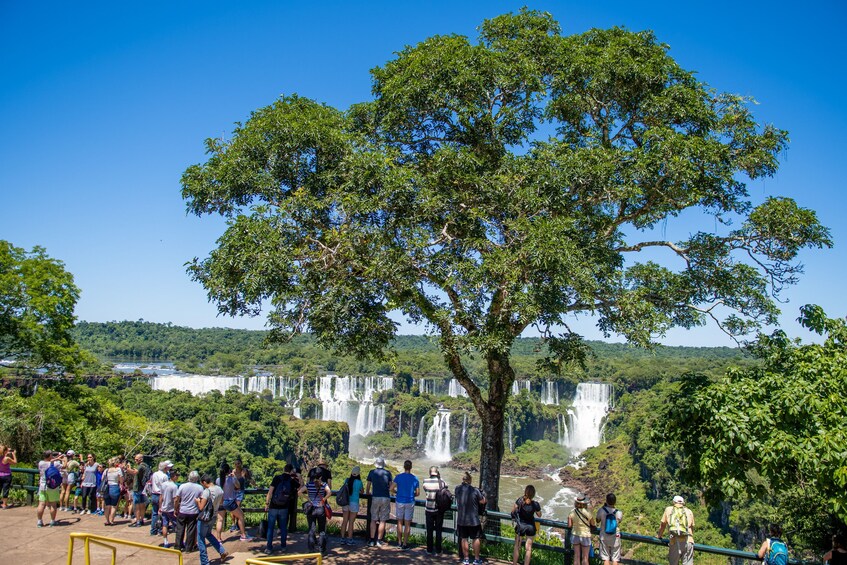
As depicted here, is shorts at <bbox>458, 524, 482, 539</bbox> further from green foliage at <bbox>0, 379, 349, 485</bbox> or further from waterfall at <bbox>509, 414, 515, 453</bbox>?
waterfall at <bbox>509, 414, 515, 453</bbox>

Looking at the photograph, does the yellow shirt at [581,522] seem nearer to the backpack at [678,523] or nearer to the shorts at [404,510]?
the backpack at [678,523]

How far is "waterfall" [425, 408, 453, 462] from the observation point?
244 ft

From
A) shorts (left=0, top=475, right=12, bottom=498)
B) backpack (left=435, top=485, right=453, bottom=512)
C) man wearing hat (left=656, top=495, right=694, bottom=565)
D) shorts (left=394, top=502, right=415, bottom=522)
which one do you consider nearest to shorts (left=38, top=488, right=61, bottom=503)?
shorts (left=0, top=475, right=12, bottom=498)

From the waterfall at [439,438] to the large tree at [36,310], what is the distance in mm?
56401

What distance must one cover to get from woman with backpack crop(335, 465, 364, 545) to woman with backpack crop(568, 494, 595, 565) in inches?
115

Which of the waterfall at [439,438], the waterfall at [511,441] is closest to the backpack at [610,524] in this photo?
the waterfall at [511,441]

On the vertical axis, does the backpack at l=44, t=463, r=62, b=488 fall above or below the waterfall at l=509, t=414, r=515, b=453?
above

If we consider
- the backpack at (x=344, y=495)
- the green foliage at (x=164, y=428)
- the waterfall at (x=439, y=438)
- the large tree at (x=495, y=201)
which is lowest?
the waterfall at (x=439, y=438)

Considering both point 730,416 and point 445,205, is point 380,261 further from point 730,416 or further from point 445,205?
point 730,416

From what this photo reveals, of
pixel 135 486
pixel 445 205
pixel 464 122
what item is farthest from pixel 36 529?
pixel 464 122

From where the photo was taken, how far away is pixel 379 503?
8711mm

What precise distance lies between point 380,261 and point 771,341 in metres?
5.89

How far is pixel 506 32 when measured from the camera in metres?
11.2

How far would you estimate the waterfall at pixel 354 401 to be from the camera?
79938 mm
